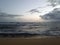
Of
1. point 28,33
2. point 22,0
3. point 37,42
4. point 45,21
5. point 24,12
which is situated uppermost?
point 22,0

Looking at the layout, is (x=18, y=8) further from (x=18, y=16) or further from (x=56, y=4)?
(x=56, y=4)

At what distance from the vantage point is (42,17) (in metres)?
1.93

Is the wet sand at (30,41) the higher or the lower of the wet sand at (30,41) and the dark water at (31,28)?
the lower

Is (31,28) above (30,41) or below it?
above

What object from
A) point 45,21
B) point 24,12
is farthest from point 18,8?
point 45,21

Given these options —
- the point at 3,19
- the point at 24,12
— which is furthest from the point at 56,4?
the point at 3,19

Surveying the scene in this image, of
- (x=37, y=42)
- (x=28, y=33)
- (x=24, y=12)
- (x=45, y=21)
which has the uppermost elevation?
(x=24, y=12)

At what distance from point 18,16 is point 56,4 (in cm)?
53

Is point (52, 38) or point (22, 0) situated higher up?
point (22, 0)

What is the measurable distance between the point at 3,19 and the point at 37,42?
53 cm

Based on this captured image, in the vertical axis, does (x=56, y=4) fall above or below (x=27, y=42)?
above

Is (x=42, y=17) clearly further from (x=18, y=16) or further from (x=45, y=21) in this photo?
(x=18, y=16)

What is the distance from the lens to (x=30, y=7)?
6.34ft

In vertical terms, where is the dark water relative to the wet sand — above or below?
above
